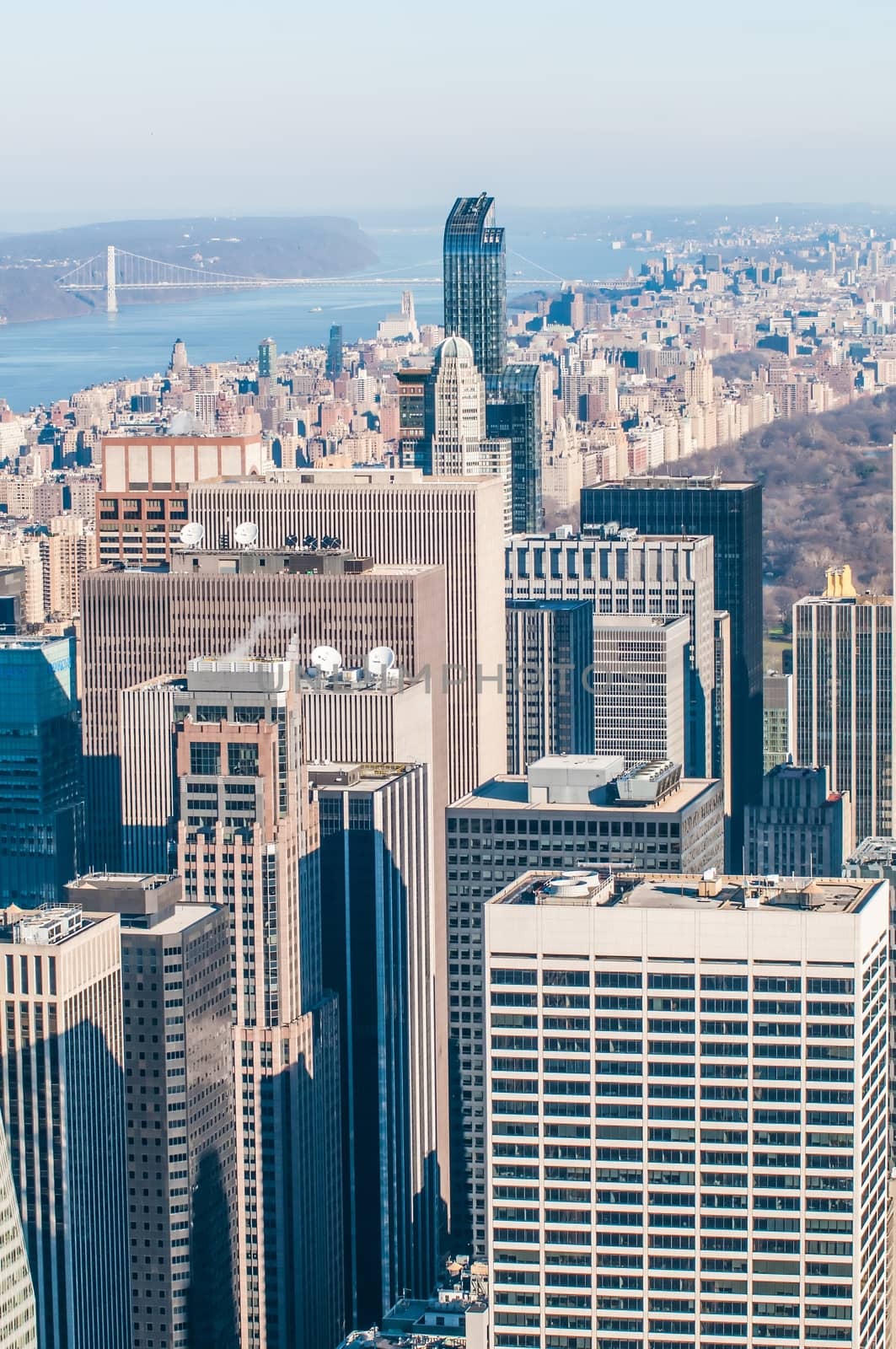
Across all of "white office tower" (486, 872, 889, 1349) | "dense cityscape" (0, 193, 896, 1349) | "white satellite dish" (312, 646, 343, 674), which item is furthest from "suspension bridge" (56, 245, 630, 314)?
"white office tower" (486, 872, 889, 1349)

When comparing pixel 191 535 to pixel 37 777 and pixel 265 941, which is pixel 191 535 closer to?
→ pixel 37 777

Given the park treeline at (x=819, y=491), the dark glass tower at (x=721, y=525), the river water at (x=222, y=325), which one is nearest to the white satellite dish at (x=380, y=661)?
the dark glass tower at (x=721, y=525)

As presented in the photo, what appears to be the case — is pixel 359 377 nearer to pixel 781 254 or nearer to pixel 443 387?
pixel 781 254

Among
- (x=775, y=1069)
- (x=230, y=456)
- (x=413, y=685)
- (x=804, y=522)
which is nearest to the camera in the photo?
(x=775, y=1069)

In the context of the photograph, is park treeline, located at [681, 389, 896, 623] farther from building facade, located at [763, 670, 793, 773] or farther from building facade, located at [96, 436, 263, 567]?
building facade, located at [96, 436, 263, 567]

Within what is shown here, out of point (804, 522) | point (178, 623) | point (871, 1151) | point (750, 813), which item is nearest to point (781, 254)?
point (804, 522)

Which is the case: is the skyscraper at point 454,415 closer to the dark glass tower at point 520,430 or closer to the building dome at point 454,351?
the building dome at point 454,351
